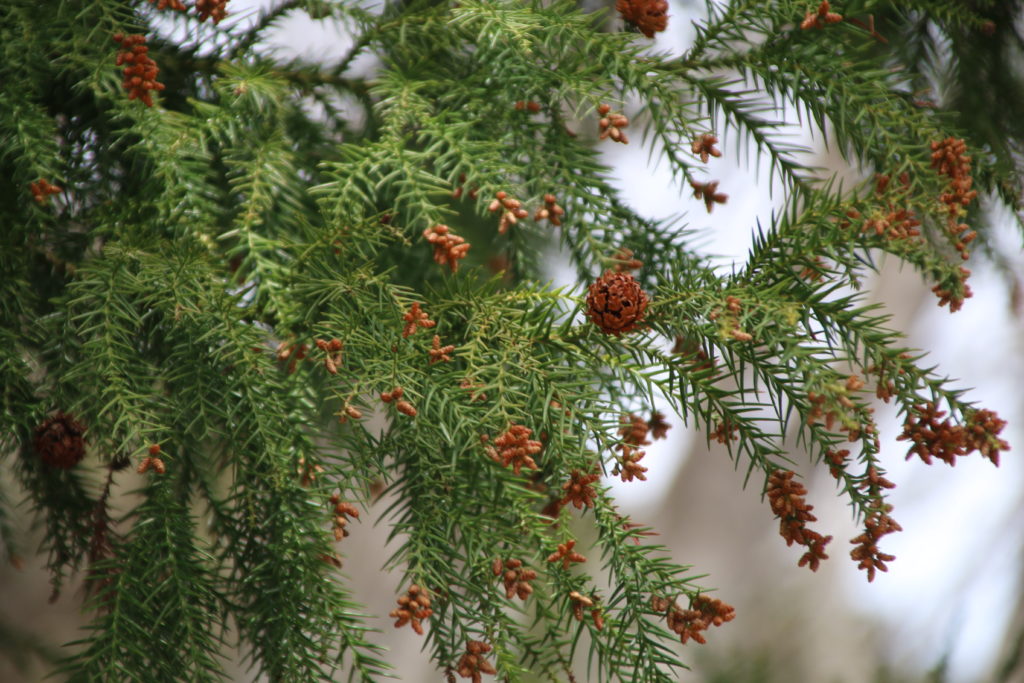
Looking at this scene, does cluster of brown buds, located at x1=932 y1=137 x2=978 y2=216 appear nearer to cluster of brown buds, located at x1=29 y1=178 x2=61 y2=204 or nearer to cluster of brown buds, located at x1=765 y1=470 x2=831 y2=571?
cluster of brown buds, located at x1=765 y1=470 x2=831 y2=571

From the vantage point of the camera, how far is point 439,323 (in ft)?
1.40

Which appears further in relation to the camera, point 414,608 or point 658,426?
point 658,426

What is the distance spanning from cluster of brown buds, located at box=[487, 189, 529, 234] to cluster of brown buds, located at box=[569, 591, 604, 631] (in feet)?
0.64

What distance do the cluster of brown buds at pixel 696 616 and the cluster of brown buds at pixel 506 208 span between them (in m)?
0.21

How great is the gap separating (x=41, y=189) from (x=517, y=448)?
31 cm

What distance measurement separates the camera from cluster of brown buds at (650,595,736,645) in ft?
1.21

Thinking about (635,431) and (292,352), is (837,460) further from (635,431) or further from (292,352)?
(292,352)

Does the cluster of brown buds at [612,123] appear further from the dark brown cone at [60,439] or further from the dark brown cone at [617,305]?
the dark brown cone at [60,439]

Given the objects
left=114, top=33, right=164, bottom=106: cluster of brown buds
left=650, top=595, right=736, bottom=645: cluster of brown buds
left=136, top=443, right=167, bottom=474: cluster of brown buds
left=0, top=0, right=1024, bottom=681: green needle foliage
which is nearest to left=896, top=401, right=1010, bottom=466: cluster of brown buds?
left=0, top=0, right=1024, bottom=681: green needle foliage

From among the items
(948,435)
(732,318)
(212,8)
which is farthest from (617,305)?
(212,8)

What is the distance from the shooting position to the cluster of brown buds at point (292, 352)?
0.44 metres

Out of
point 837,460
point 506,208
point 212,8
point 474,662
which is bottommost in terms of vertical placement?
point 474,662

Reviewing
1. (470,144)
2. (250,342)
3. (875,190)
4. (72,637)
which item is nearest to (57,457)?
(250,342)

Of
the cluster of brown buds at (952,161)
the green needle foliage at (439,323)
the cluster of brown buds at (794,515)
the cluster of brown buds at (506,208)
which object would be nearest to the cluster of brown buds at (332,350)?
the green needle foliage at (439,323)
